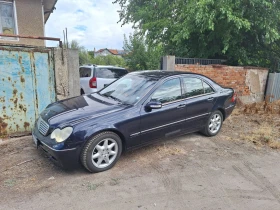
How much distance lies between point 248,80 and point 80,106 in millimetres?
6639

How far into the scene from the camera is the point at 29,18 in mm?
7879

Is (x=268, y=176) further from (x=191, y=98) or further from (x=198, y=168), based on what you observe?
(x=191, y=98)

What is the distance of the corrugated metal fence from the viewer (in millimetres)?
8016

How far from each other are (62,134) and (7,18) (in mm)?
7238

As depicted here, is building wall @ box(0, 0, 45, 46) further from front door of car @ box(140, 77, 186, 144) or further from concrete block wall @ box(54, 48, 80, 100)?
front door of car @ box(140, 77, 186, 144)

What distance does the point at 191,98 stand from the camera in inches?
163

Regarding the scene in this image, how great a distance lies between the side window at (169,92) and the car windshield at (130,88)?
0.59 ft

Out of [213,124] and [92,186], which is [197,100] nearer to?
[213,124]

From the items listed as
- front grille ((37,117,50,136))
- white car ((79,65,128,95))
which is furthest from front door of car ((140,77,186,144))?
white car ((79,65,128,95))

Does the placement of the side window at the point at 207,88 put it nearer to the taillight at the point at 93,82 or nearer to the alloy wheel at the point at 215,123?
the alloy wheel at the point at 215,123

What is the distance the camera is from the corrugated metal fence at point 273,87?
802 centimetres

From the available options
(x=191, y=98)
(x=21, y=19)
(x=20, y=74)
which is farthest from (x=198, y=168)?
(x=21, y=19)

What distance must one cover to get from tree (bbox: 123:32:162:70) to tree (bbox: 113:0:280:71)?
13.2ft

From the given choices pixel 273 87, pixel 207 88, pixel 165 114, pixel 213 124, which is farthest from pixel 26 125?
pixel 273 87
